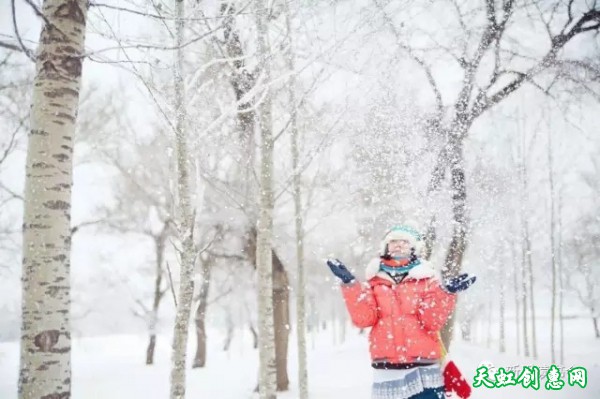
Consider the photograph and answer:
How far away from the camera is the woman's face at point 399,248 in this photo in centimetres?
309

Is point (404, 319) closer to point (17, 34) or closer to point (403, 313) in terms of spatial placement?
point (403, 313)

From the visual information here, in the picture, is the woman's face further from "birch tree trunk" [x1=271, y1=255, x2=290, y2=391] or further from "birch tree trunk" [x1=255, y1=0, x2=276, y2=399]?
"birch tree trunk" [x1=271, y1=255, x2=290, y2=391]

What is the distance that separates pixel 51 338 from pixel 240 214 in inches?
297

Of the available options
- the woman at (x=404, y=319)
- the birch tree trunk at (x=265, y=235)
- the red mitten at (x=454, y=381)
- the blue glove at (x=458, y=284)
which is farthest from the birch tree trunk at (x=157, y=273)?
the blue glove at (x=458, y=284)

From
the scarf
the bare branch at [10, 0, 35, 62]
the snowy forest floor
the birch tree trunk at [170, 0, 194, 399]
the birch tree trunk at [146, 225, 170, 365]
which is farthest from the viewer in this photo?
the birch tree trunk at [146, 225, 170, 365]

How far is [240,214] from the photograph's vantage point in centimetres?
989

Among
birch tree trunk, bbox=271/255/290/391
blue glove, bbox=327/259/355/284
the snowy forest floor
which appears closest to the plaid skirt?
blue glove, bbox=327/259/355/284

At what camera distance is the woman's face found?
3095 mm

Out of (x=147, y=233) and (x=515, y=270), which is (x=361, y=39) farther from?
(x=515, y=270)

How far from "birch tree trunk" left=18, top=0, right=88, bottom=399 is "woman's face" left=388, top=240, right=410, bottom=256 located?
7.03ft

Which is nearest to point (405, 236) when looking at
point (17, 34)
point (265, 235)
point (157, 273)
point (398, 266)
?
point (398, 266)

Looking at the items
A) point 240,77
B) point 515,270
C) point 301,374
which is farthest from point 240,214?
point 515,270

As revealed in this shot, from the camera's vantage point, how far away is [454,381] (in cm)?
293

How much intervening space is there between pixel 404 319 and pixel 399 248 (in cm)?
51
